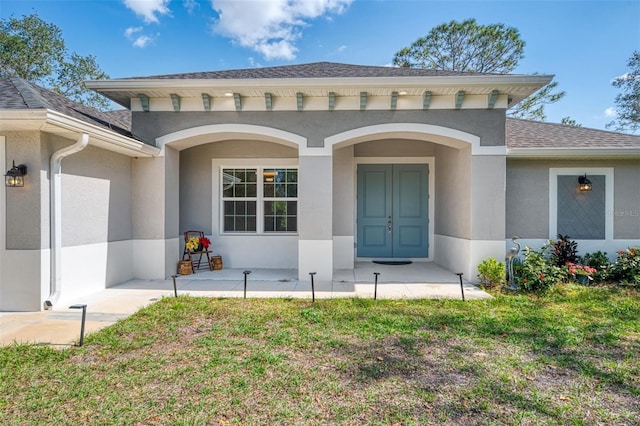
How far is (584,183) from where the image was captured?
660 cm

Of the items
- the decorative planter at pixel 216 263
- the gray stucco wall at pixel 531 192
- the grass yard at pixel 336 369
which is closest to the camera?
the grass yard at pixel 336 369

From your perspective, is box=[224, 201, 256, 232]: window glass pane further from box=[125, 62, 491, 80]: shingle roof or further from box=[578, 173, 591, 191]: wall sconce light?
box=[578, 173, 591, 191]: wall sconce light

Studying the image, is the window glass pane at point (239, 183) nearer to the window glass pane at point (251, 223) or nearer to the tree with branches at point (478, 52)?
the window glass pane at point (251, 223)

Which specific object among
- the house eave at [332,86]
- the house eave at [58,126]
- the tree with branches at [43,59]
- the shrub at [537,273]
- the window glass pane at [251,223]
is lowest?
the shrub at [537,273]

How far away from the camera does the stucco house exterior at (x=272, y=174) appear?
4.45 metres

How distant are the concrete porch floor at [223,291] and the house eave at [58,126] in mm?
2520

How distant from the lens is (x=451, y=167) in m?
7.08

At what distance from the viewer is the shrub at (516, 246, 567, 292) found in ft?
18.2

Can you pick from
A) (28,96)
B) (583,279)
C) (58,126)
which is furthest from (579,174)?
(28,96)

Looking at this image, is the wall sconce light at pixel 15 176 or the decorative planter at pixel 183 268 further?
the decorative planter at pixel 183 268

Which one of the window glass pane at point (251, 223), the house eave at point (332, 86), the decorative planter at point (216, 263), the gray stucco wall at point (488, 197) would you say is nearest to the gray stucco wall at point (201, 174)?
the decorative planter at point (216, 263)

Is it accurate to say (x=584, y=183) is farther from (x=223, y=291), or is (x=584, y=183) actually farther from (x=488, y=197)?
(x=223, y=291)

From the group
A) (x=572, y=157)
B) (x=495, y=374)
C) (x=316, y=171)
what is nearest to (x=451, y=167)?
(x=572, y=157)

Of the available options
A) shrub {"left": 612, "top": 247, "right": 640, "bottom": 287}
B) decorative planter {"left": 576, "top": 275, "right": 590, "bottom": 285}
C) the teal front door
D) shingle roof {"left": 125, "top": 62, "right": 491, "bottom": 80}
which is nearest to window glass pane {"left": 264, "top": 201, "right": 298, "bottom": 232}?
the teal front door
